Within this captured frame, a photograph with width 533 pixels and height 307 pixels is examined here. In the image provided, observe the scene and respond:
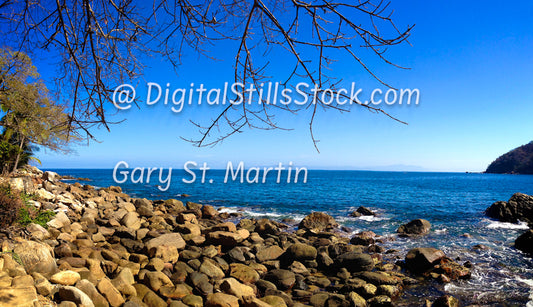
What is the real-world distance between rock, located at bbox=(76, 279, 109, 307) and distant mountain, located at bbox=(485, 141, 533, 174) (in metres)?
155

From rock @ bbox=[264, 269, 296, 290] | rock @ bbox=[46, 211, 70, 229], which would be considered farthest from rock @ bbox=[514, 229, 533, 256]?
rock @ bbox=[46, 211, 70, 229]

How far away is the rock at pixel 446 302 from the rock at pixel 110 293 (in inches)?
248

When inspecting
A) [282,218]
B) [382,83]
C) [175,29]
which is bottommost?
[282,218]

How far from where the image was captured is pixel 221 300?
5.63 metres

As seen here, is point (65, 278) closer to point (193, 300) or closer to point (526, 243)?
point (193, 300)

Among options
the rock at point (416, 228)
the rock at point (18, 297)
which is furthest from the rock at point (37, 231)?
the rock at point (416, 228)

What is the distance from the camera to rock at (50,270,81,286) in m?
4.81

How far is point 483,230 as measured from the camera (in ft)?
50.7

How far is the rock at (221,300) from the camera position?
5573 mm

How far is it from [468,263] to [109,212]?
12.6 meters

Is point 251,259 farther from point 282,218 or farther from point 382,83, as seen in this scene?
point 282,218

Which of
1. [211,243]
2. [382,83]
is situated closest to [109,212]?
[211,243]

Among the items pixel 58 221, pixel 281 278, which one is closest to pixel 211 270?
pixel 281 278

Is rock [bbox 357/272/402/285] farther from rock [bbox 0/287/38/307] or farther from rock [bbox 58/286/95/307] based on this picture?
rock [bbox 0/287/38/307]
